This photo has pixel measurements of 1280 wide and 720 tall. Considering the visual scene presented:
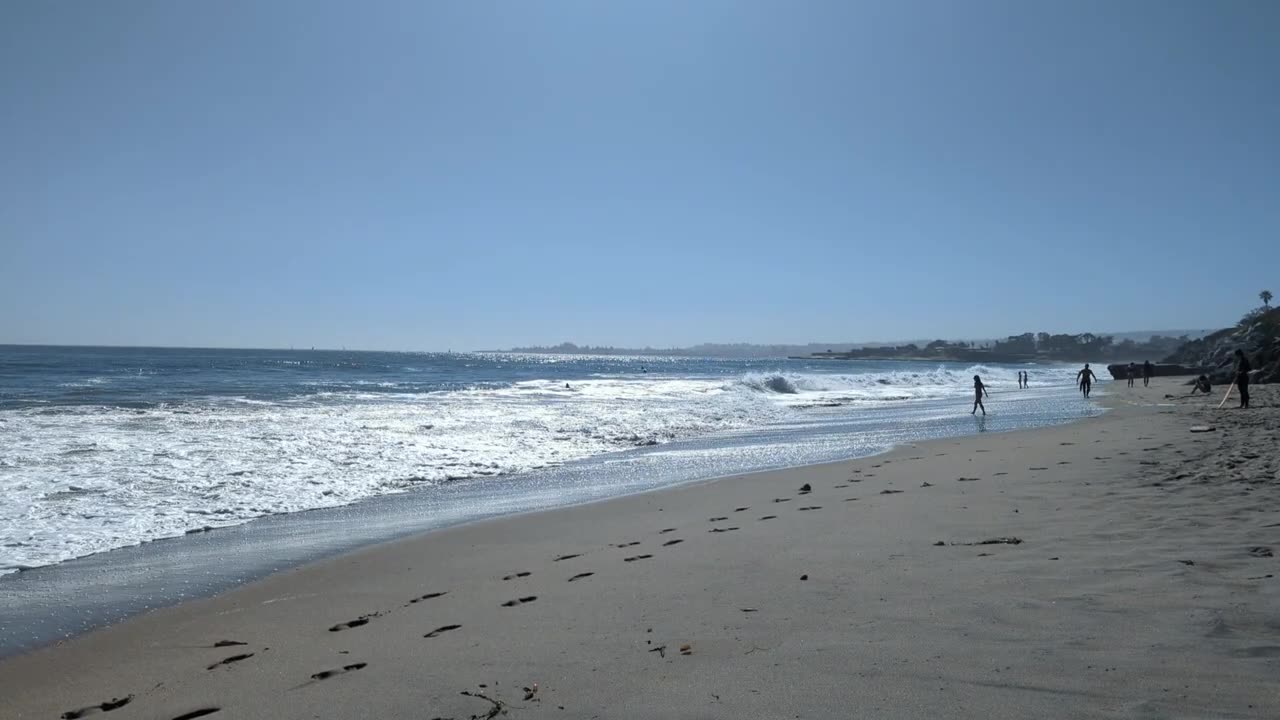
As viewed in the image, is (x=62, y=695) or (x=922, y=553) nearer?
(x=62, y=695)

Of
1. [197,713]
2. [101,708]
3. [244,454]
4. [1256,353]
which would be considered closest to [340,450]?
[244,454]

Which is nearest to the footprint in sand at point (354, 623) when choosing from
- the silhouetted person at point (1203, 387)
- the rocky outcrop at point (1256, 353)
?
the silhouetted person at point (1203, 387)

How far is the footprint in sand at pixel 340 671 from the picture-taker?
13.0ft

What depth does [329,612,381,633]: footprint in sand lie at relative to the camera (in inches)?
192

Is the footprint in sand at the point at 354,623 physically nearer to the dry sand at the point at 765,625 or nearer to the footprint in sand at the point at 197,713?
the dry sand at the point at 765,625

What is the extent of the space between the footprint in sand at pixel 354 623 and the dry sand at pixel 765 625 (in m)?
0.03

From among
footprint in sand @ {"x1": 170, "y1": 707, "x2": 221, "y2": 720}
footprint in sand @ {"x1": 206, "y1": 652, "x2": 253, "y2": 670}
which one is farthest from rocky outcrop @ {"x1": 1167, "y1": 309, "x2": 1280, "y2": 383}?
footprint in sand @ {"x1": 170, "y1": 707, "x2": 221, "y2": 720}

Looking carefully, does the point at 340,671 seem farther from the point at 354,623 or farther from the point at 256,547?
the point at 256,547

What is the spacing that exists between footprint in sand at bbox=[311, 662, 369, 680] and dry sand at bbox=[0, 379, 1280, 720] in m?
0.02

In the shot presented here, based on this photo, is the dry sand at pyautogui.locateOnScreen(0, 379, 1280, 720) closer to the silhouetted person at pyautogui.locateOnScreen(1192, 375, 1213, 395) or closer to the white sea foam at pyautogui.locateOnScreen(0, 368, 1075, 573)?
the white sea foam at pyautogui.locateOnScreen(0, 368, 1075, 573)

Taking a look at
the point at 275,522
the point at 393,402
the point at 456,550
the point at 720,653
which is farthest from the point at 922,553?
the point at 393,402

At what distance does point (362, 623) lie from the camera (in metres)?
4.98

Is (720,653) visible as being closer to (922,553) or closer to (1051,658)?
(1051,658)

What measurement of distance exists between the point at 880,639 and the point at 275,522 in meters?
7.49
